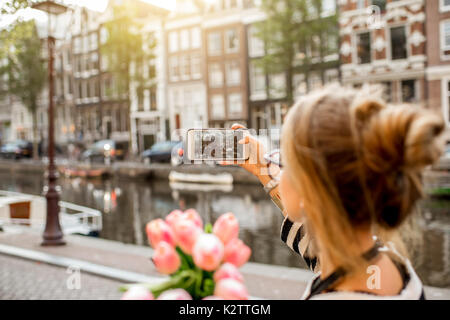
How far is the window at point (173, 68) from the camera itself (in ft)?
105

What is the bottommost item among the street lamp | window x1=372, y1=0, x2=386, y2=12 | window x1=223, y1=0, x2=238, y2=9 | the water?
the water

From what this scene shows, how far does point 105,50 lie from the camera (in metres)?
26.5

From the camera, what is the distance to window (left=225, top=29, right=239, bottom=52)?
2834 cm

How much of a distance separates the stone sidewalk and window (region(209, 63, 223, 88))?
23.1m

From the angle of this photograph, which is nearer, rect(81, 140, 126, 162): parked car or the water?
the water

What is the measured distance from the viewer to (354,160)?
0.83m

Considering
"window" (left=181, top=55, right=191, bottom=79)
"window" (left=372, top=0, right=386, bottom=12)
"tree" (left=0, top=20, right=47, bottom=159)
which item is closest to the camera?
"window" (left=372, top=0, right=386, bottom=12)

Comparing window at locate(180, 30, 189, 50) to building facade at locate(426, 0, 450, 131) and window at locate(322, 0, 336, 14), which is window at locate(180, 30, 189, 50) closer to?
window at locate(322, 0, 336, 14)

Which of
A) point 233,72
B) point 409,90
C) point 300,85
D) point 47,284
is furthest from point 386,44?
point 47,284

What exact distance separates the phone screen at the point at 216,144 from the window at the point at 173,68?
3141cm

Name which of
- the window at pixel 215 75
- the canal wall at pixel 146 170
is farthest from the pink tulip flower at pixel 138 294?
the window at pixel 215 75

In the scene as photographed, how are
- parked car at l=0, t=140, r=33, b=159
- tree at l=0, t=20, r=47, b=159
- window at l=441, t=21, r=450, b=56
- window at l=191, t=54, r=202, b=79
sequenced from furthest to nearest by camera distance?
parked car at l=0, t=140, r=33, b=159 < window at l=191, t=54, r=202, b=79 < tree at l=0, t=20, r=47, b=159 < window at l=441, t=21, r=450, b=56

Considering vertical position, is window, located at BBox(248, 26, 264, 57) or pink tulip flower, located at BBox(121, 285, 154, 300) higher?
window, located at BBox(248, 26, 264, 57)

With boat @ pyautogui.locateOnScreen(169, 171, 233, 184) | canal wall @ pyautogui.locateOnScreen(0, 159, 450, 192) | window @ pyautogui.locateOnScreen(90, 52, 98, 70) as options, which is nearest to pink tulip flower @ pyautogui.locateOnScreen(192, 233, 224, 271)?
canal wall @ pyautogui.locateOnScreen(0, 159, 450, 192)
